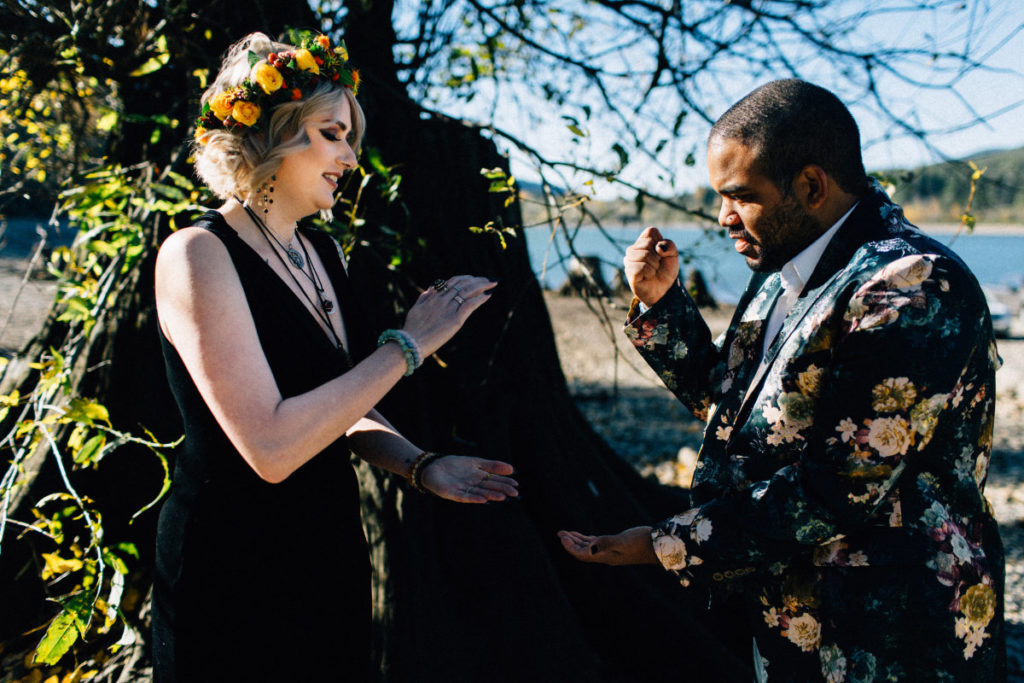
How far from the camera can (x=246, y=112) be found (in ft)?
5.06

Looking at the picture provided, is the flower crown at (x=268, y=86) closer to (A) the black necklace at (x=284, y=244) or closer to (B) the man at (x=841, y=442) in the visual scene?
(A) the black necklace at (x=284, y=244)

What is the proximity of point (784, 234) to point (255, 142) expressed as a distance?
1.25 metres

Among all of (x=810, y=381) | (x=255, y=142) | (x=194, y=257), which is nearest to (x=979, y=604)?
(x=810, y=381)

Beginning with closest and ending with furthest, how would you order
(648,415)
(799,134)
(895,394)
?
1. (895,394)
2. (799,134)
3. (648,415)

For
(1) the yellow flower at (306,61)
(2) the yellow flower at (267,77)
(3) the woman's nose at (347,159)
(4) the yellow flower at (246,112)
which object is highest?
(1) the yellow flower at (306,61)

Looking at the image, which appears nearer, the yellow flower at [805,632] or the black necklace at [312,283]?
the yellow flower at [805,632]

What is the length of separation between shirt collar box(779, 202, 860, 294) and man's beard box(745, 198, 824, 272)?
2 cm

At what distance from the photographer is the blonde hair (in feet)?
5.14

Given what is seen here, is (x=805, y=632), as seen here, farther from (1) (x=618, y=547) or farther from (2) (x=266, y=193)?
(2) (x=266, y=193)

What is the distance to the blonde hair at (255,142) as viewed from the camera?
1.57 m

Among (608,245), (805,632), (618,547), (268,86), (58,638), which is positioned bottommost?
(58,638)

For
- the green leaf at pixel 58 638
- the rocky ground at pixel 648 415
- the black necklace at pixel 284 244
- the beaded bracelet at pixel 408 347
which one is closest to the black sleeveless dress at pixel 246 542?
the black necklace at pixel 284 244

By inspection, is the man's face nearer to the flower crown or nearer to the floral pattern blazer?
the floral pattern blazer

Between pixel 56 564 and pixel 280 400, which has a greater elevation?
pixel 280 400
